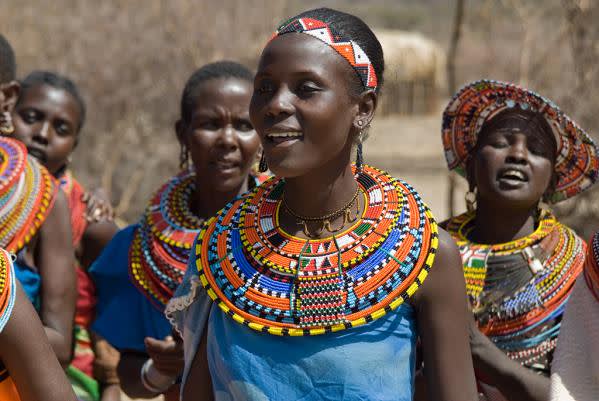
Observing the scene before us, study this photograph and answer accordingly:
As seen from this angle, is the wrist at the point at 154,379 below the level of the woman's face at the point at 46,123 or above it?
below

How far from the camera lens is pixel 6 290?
1974 millimetres

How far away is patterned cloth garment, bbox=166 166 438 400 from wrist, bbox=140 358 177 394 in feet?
2.41

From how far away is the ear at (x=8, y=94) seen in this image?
3.04m

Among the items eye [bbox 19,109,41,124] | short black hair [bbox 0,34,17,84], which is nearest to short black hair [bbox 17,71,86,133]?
eye [bbox 19,109,41,124]

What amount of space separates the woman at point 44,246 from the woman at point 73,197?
73cm

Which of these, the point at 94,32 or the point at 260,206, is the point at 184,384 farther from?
the point at 94,32

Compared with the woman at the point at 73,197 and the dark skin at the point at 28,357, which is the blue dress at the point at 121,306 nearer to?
the woman at the point at 73,197

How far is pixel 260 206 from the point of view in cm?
233

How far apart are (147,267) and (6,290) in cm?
127

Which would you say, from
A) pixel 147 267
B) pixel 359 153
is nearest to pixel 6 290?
pixel 359 153

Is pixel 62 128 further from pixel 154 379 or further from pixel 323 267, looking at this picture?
pixel 323 267

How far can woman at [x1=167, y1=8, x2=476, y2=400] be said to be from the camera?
2072 mm

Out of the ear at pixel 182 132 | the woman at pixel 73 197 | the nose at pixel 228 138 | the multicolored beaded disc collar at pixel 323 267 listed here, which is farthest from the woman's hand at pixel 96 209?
the multicolored beaded disc collar at pixel 323 267

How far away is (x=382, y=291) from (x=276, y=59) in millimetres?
681
